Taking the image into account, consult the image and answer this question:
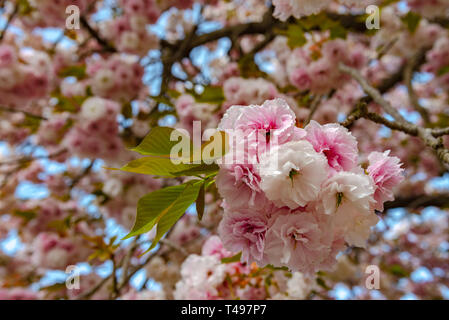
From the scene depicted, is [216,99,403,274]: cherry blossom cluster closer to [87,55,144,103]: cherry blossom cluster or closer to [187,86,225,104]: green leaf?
[187,86,225,104]: green leaf

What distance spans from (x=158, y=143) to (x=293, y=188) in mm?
244

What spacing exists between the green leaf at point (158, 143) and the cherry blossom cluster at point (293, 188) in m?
0.10

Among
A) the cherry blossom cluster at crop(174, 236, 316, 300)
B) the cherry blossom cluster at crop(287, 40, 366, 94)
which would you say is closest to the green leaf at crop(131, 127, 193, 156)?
the cherry blossom cluster at crop(174, 236, 316, 300)

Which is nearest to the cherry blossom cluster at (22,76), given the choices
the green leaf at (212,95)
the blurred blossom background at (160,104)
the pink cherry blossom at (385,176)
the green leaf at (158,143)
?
the blurred blossom background at (160,104)

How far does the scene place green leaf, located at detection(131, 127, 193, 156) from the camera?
0.62 metres

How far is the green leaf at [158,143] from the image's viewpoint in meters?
0.62

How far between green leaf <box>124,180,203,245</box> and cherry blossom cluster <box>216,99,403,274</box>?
7 centimetres

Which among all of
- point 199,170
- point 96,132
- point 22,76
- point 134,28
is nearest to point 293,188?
point 199,170

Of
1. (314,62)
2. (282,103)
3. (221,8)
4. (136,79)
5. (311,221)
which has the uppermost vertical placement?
(221,8)
